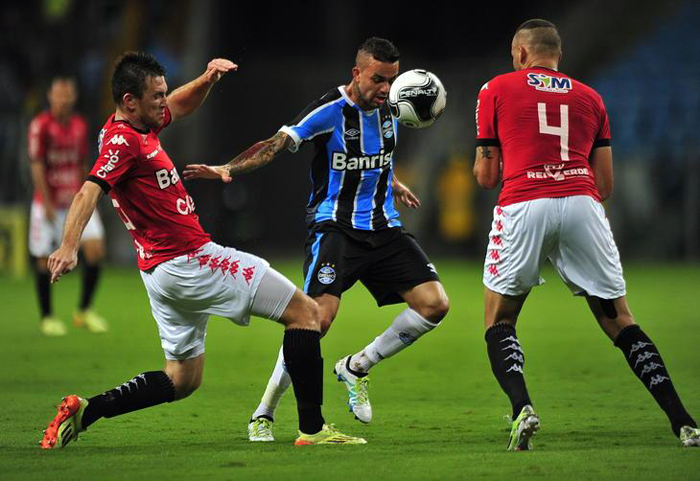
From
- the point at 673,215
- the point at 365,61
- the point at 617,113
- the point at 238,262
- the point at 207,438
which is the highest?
the point at 617,113

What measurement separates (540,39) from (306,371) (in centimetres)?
215

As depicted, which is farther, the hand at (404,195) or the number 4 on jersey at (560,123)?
the hand at (404,195)

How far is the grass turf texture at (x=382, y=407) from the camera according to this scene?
18.0 ft

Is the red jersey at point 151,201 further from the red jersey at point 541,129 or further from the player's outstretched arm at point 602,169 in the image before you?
the player's outstretched arm at point 602,169

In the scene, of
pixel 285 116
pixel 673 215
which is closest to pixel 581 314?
pixel 673 215

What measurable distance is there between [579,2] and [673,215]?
7.24m

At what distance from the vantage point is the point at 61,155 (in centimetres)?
1227

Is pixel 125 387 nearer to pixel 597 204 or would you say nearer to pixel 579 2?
pixel 597 204

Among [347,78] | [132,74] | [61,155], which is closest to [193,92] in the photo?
[132,74]

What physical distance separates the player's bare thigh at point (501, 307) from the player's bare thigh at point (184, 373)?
1.56 metres

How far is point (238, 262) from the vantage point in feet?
19.6

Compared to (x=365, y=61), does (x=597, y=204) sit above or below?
below

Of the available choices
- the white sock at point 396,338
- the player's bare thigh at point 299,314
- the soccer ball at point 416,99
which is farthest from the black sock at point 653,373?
the soccer ball at point 416,99

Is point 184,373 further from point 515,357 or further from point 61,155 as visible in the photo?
point 61,155
